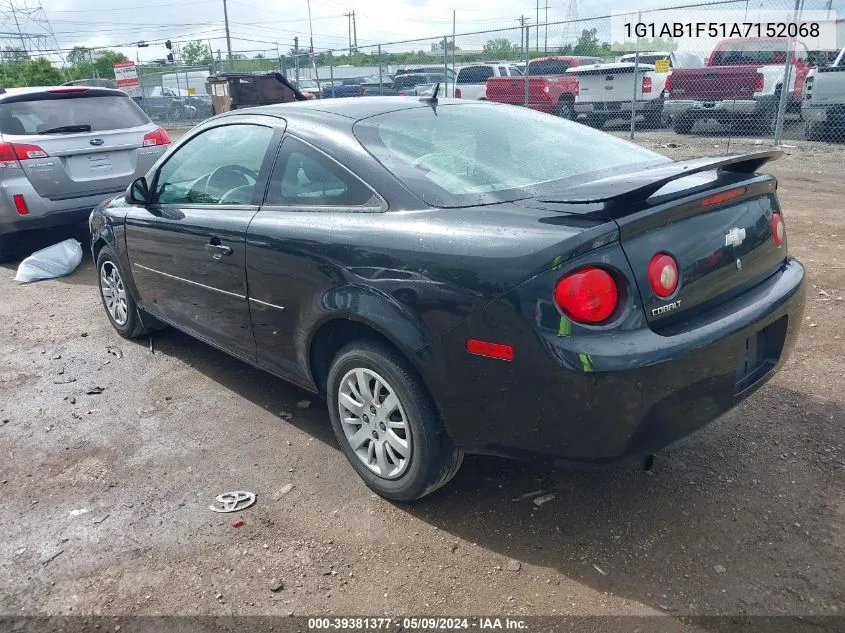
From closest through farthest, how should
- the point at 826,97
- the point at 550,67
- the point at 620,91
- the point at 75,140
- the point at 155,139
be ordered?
the point at 75,140, the point at 155,139, the point at 826,97, the point at 620,91, the point at 550,67

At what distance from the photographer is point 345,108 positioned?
134 inches

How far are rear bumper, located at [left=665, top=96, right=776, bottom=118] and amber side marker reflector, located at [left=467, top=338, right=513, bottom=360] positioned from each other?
12.7 meters

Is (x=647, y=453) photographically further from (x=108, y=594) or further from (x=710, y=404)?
(x=108, y=594)

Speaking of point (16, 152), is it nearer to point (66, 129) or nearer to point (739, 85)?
point (66, 129)

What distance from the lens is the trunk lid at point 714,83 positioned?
42.2 ft

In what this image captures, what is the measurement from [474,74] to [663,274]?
1802cm

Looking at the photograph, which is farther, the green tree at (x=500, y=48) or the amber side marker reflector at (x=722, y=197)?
the green tree at (x=500, y=48)

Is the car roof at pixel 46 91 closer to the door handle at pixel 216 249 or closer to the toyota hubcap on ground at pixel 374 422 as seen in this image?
the door handle at pixel 216 249

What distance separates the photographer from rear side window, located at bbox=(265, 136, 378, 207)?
9.59 feet

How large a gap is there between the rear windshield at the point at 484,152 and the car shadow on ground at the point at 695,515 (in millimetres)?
1127

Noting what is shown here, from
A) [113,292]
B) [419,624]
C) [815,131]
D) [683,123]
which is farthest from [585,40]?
[419,624]

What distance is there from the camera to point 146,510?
304 cm

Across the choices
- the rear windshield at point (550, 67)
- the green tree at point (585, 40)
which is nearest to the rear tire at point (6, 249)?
the green tree at point (585, 40)

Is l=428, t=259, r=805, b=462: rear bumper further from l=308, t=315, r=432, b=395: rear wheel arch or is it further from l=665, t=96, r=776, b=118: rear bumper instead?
l=665, t=96, r=776, b=118: rear bumper
